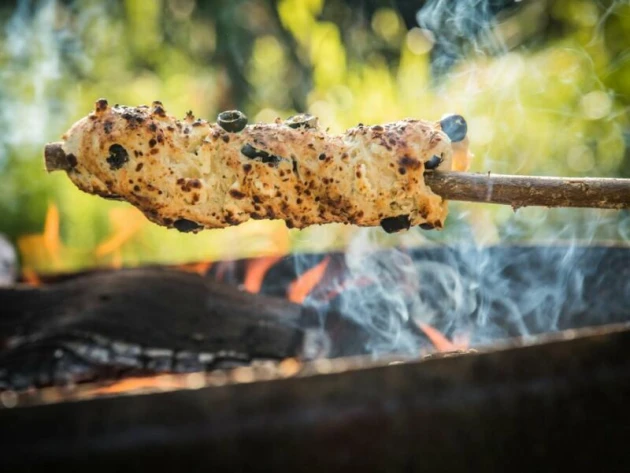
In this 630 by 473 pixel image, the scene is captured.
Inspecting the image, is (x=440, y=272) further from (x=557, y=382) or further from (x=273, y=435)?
(x=273, y=435)

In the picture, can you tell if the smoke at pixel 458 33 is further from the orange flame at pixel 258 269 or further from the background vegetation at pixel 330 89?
the orange flame at pixel 258 269

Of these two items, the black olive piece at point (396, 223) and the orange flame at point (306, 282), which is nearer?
the black olive piece at point (396, 223)

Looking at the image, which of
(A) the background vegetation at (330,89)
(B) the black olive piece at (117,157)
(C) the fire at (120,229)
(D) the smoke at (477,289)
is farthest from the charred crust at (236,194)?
(C) the fire at (120,229)

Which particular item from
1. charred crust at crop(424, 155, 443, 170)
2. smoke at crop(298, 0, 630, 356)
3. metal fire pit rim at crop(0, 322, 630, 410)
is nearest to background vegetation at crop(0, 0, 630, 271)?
smoke at crop(298, 0, 630, 356)

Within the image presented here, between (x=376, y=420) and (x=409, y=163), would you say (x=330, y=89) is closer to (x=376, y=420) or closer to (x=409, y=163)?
(x=409, y=163)

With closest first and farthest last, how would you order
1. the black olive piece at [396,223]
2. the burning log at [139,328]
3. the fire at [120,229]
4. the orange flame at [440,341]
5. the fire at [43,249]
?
the black olive piece at [396,223]
the burning log at [139,328]
the orange flame at [440,341]
the fire at [120,229]
the fire at [43,249]

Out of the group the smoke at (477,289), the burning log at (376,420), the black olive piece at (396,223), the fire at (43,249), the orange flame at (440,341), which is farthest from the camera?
the fire at (43,249)

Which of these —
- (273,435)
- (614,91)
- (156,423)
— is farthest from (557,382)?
(614,91)

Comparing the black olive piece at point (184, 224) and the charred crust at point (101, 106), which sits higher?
the charred crust at point (101, 106)
